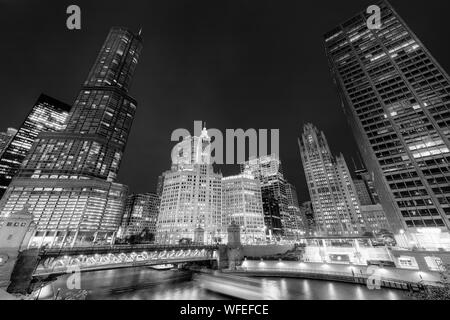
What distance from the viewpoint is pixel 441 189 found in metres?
56.7

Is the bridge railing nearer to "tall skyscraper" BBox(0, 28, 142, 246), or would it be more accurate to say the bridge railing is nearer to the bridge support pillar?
the bridge support pillar

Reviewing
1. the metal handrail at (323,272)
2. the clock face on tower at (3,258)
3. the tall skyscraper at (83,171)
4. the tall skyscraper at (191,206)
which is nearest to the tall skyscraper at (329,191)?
the tall skyscraper at (191,206)

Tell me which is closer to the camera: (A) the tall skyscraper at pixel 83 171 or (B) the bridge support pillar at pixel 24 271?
(B) the bridge support pillar at pixel 24 271

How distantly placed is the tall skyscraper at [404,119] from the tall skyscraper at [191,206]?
281 ft

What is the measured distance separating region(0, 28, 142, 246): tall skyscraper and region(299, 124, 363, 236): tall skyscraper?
156 meters

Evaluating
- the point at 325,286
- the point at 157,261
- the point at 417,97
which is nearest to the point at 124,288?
the point at 157,261

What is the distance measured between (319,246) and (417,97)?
211 ft

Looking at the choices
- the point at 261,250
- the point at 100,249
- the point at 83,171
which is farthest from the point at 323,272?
the point at 83,171

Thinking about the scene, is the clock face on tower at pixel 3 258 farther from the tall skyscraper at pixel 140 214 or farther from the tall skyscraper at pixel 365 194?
the tall skyscraper at pixel 365 194

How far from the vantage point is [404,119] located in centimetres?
6844

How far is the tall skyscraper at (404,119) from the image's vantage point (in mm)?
57156

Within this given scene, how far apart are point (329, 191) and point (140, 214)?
17469 centimetres
